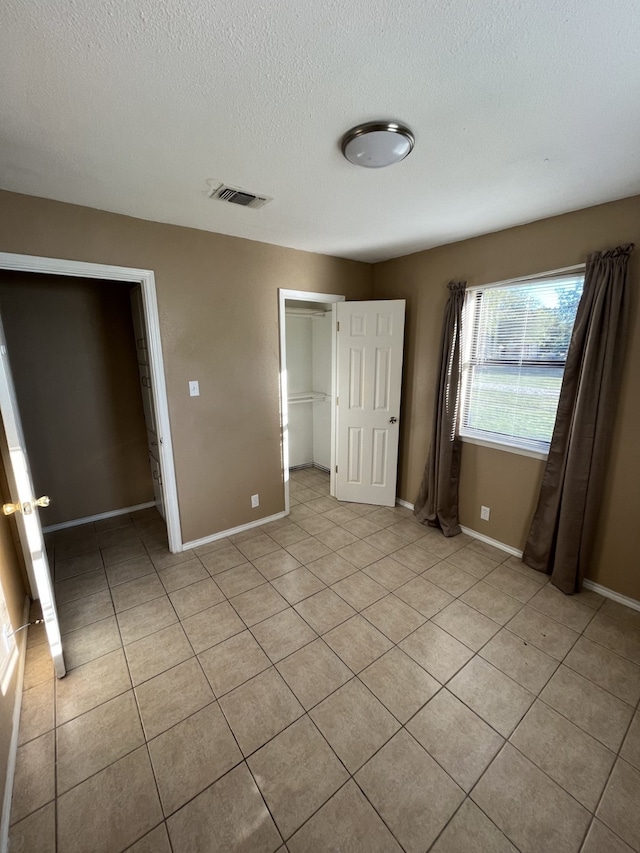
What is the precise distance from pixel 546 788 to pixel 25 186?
11.8 feet

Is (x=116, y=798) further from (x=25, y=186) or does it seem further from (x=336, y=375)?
(x=336, y=375)

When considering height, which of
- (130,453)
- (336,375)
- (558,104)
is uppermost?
(558,104)

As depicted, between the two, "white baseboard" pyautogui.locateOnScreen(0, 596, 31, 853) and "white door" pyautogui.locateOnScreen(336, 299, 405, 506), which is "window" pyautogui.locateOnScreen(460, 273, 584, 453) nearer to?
"white door" pyautogui.locateOnScreen(336, 299, 405, 506)

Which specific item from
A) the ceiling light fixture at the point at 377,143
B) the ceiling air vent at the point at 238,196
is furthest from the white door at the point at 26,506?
the ceiling light fixture at the point at 377,143

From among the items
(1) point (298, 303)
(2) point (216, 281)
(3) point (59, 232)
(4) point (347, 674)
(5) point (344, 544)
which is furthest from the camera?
(1) point (298, 303)

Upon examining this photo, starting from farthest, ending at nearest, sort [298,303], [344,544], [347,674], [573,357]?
[298,303]
[344,544]
[573,357]
[347,674]

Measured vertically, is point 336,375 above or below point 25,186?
below

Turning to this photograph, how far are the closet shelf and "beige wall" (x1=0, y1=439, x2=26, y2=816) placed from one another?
2.89 metres

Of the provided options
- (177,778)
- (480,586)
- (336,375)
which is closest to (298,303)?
(336,375)

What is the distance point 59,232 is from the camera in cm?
198

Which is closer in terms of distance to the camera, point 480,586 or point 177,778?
point 177,778

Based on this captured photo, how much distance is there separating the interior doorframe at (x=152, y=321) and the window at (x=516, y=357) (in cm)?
238

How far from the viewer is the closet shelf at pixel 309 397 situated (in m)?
4.38

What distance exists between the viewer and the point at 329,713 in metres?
1.54
